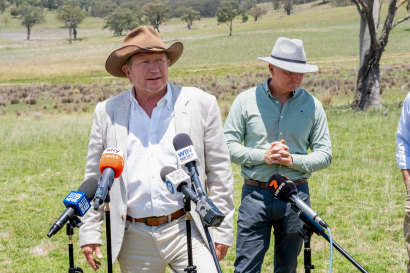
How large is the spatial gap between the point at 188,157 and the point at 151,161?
2.54 feet

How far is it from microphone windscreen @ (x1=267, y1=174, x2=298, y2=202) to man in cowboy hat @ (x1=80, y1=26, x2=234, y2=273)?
533 mm

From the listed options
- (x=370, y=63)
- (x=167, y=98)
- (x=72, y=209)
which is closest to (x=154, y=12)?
(x=370, y=63)

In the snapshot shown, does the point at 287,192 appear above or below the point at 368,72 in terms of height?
above

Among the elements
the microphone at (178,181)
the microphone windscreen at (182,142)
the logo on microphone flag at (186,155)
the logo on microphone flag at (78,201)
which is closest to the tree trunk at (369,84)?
the microphone windscreen at (182,142)

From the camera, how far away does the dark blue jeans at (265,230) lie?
14.6 feet

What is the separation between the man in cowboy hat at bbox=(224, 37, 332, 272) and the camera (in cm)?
447

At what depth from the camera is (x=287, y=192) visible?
3.13 meters

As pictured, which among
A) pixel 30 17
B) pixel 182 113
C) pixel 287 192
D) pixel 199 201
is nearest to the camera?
pixel 199 201

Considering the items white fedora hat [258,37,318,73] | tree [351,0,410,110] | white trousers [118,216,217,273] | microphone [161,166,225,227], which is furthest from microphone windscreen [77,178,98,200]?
tree [351,0,410,110]

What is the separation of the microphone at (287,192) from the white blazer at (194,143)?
0.52 metres

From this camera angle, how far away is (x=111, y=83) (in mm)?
43688

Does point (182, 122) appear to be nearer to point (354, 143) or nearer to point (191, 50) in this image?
point (354, 143)

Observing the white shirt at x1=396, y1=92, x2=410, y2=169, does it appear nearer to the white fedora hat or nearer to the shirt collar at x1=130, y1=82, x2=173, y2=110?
the white fedora hat

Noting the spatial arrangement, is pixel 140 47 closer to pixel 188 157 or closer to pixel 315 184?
pixel 188 157
